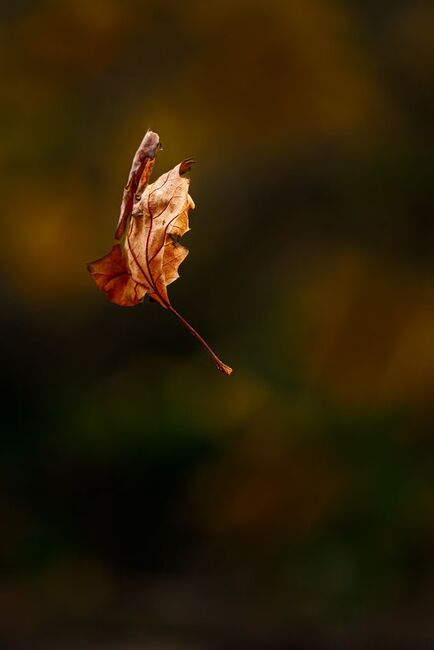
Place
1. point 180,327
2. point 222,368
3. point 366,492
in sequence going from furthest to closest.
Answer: point 366,492, point 180,327, point 222,368

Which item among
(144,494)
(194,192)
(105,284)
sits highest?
(105,284)

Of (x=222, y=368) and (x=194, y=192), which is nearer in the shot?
(x=222, y=368)

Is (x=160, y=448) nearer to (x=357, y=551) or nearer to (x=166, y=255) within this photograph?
(x=357, y=551)

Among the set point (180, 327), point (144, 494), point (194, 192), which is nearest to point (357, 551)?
point (144, 494)

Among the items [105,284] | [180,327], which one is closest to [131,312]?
[180,327]

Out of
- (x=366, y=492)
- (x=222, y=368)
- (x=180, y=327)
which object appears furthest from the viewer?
(x=366, y=492)

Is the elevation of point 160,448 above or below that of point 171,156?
below
